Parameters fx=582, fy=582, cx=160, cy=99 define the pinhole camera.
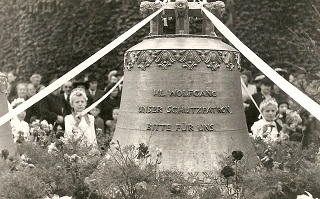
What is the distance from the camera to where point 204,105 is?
16.1 feet

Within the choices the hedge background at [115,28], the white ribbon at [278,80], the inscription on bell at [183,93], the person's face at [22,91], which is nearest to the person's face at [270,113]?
the white ribbon at [278,80]

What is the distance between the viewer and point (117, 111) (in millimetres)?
9344

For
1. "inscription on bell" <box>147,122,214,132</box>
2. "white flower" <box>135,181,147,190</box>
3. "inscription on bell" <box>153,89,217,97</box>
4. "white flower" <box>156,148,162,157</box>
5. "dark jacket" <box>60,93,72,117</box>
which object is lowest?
"dark jacket" <box>60,93,72,117</box>

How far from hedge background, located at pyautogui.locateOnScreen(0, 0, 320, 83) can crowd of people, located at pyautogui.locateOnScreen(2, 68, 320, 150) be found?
133 cm

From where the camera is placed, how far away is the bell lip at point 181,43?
4.88 meters

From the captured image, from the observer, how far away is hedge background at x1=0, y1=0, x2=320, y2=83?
1430 centimetres

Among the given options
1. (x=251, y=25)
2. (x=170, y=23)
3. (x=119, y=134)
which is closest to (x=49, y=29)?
(x=170, y=23)

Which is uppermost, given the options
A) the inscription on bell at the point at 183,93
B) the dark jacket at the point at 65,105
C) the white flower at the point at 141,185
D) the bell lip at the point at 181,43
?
the bell lip at the point at 181,43

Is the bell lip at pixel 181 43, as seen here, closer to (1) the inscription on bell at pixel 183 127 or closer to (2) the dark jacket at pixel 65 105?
(1) the inscription on bell at pixel 183 127

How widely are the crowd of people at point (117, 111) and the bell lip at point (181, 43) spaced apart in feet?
3.48

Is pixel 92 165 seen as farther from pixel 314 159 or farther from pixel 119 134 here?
pixel 314 159

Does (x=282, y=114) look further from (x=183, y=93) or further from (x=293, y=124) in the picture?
(x=183, y=93)

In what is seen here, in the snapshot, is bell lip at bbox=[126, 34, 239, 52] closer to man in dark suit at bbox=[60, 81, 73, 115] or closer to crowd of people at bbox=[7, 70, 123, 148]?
crowd of people at bbox=[7, 70, 123, 148]

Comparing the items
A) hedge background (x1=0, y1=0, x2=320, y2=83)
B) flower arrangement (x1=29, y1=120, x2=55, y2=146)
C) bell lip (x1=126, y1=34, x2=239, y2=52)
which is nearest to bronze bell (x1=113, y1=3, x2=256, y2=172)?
bell lip (x1=126, y1=34, x2=239, y2=52)
